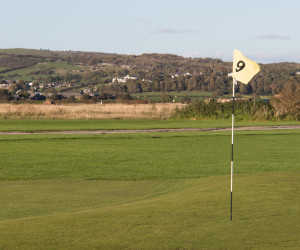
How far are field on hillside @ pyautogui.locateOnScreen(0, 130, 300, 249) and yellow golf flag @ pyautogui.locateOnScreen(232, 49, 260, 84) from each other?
89.6 inches

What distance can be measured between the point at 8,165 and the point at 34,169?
5.33 ft

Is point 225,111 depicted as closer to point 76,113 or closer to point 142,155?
point 76,113

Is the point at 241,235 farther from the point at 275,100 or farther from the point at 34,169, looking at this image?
the point at 275,100

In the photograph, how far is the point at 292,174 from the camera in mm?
16500

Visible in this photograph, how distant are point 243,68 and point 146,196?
17.4 feet

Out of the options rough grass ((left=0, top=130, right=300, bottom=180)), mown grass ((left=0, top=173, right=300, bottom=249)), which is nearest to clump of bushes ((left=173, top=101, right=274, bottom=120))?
rough grass ((left=0, top=130, right=300, bottom=180))

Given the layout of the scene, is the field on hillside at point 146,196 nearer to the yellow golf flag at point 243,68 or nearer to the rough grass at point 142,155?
the rough grass at point 142,155

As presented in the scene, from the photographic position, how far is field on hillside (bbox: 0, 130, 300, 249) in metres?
8.37

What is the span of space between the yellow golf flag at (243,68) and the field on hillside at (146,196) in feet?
7.47

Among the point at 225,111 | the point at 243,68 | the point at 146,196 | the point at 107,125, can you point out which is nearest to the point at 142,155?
the point at 146,196

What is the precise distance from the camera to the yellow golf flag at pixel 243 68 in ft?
33.6

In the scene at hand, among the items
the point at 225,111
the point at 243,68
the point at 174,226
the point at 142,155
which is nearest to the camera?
the point at 174,226

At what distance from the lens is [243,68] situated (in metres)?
10.3

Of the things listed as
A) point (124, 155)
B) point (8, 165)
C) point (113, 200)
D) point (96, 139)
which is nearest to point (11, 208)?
point (113, 200)
